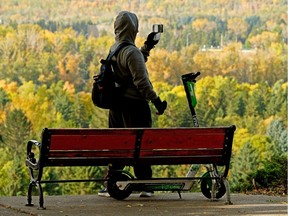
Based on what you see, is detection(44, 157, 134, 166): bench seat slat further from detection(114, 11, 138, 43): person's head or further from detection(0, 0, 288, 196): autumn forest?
detection(0, 0, 288, 196): autumn forest

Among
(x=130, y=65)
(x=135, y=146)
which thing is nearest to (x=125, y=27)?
(x=130, y=65)

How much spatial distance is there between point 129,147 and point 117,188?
581 mm

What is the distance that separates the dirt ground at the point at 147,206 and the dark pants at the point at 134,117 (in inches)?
10.1

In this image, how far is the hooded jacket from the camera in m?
7.73

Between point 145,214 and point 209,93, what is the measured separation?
8189 centimetres

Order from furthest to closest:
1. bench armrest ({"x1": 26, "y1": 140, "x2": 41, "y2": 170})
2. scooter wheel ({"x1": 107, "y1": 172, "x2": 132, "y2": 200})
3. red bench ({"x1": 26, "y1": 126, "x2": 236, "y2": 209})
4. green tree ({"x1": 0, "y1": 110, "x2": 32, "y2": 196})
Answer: green tree ({"x1": 0, "y1": 110, "x2": 32, "y2": 196}) → scooter wheel ({"x1": 107, "y1": 172, "x2": 132, "y2": 200}) → bench armrest ({"x1": 26, "y1": 140, "x2": 41, "y2": 170}) → red bench ({"x1": 26, "y1": 126, "x2": 236, "y2": 209})

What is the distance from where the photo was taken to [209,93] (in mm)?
88562

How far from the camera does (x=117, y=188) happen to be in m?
8.02

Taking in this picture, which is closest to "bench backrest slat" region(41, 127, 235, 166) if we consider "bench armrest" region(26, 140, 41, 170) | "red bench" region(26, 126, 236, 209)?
"red bench" region(26, 126, 236, 209)

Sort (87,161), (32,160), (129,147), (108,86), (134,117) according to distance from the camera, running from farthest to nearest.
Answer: (134,117), (108,86), (32,160), (129,147), (87,161)

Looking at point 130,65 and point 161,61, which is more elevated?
point 130,65

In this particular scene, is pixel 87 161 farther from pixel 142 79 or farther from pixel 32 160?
pixel 142 79

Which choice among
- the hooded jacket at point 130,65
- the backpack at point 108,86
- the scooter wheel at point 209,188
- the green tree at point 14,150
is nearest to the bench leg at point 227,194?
the scooter wheel at point 209,188

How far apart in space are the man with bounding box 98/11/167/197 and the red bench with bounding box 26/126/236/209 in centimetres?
20
